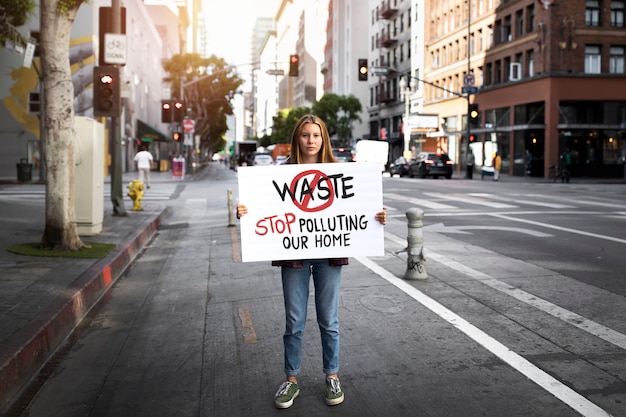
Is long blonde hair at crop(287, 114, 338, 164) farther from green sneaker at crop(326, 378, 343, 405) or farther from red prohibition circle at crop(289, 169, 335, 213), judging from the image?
green sneaker at crop(326, 378, 343, 405)

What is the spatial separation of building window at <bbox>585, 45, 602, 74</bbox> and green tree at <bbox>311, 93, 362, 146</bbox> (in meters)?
42.0

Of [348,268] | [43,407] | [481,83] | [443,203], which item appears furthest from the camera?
[481,83]

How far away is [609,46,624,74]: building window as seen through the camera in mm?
45812

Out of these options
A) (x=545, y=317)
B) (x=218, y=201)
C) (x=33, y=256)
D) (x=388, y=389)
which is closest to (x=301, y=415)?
(x=388, y=389)

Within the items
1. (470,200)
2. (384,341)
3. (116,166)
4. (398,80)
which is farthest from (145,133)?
(384,341)

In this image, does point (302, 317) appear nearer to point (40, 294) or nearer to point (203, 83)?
point (40, 294)

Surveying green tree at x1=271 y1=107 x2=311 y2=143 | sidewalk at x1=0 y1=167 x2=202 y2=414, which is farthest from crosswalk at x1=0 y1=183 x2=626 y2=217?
green tree at x1=271 y1=107 x2=311 y2=143

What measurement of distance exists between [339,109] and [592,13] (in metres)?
45.7

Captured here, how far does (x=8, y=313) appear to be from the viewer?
670 cm

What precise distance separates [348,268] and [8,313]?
448cm

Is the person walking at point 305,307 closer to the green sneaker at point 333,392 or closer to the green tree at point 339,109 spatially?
the green sneaker at point 333,392

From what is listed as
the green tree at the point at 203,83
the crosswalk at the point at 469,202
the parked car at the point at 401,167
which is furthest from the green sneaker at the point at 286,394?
the green tree at the point at 203,83

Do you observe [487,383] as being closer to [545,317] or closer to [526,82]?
[545,317]

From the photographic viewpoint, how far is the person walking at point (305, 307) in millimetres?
4699
